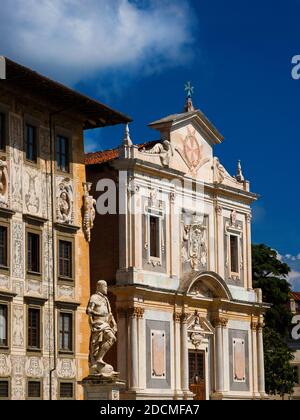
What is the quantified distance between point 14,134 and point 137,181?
950 centimetres

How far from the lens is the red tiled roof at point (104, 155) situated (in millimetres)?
47075

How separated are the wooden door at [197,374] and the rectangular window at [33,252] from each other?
1208cm

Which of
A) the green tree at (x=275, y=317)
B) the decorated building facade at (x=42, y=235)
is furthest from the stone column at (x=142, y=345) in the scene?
the green tree at (x=275, y=317)

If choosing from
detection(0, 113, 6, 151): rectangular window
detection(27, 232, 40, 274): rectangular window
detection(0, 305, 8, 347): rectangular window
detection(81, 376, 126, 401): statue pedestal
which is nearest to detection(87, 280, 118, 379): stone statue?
detection(81, 376, 126, 401): statue pedestal

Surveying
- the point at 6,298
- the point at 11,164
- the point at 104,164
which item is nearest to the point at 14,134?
the point at 11,164

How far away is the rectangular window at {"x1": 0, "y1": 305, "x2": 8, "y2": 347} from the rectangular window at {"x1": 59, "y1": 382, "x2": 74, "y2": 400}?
3.44 meters

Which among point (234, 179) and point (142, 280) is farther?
point (234, 179)

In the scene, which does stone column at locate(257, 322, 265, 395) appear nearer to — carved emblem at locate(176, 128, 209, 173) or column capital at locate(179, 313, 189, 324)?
column capital at locate(179, 313, 189, 324)

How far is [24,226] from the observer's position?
37.2m

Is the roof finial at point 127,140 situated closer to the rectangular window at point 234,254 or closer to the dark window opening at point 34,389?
the rectangular window at point 234,254

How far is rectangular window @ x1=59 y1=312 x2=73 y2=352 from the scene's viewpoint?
127 ft

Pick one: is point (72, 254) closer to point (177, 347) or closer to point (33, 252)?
point (33, 252)
